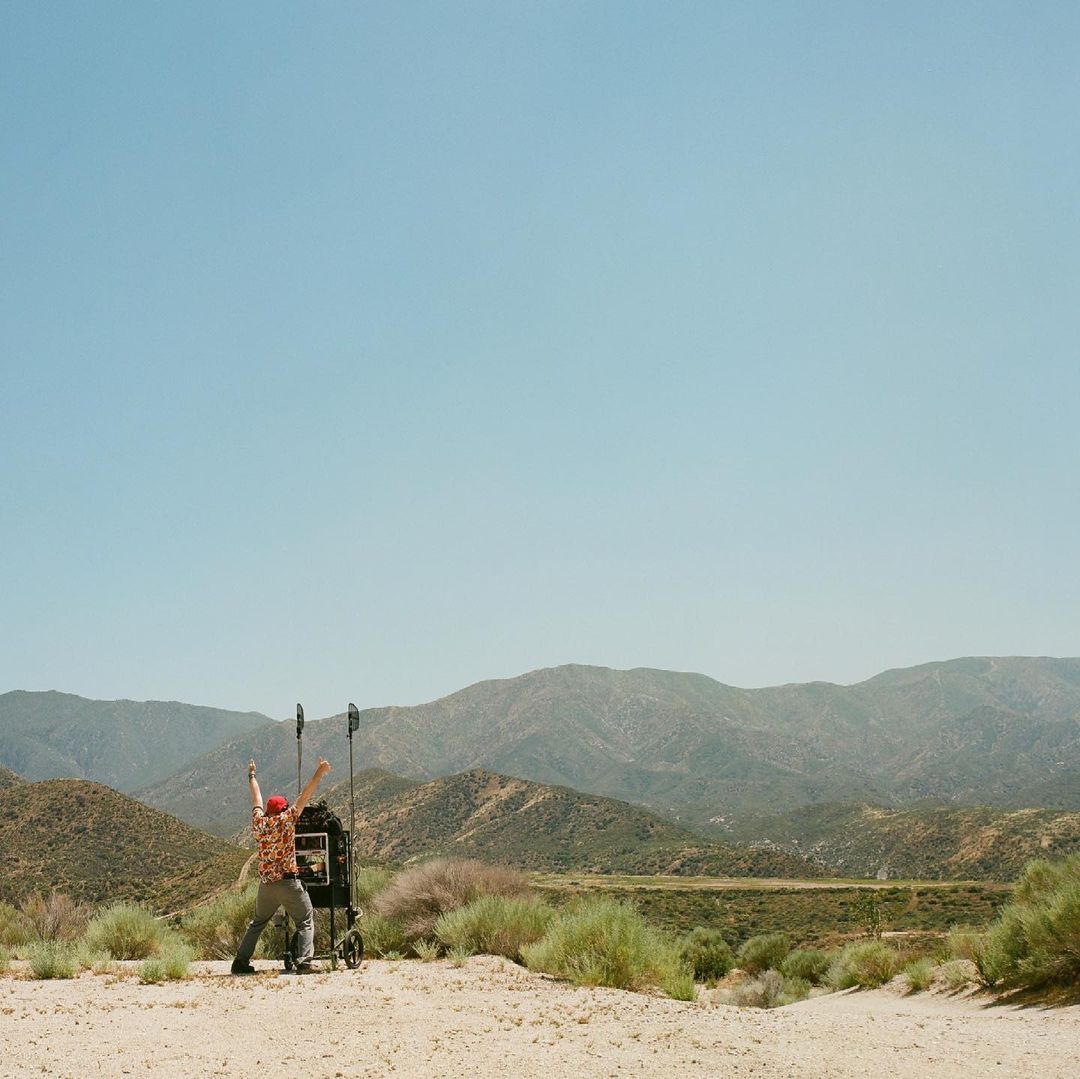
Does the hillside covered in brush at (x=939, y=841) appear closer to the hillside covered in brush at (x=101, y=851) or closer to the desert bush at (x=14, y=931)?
the hillside covered in brush at (x=101, y=851)

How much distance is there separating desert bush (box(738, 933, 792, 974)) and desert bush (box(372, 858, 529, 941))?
17609mm

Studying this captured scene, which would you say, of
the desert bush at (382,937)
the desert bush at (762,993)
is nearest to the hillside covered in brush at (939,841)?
the desert bush at (762,993)

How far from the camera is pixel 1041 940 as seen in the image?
11977mm

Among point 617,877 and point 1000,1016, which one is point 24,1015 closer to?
point 1000,1016

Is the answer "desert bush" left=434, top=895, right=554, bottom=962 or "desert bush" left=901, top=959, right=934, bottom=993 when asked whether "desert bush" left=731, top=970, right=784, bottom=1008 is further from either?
"desert bush" left=434, top=895, right=554, bottom=962

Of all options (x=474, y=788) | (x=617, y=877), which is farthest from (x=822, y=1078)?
(x=474, y=788)

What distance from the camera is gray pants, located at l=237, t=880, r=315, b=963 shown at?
11.3 m

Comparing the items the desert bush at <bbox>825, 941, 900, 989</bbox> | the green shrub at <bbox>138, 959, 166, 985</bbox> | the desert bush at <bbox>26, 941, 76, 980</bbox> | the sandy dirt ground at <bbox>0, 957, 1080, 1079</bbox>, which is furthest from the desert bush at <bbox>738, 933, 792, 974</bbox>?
the desert bush at <bbox>26, 941, 76, 980</bbox>

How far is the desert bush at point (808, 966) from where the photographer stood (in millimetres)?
26625

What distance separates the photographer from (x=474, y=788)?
123562 millimetres

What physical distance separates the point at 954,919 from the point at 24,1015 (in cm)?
4138

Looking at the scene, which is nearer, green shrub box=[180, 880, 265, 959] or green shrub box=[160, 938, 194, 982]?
green shrub box=[160, 938, 194, 982]

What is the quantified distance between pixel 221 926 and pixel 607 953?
7124mm

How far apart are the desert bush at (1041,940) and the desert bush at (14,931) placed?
15.1m
